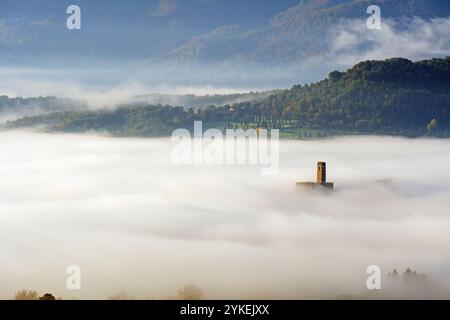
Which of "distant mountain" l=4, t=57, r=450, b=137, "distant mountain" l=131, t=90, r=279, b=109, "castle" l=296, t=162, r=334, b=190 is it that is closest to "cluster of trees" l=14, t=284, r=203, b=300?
"castle" l=296, t=162, r=334, b=190

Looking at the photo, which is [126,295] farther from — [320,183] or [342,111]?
[342,111]

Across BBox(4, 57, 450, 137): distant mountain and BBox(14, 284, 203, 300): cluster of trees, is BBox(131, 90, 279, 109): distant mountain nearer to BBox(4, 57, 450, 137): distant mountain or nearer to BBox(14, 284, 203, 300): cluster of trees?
BBox(4, 57, 450, 137): distant mountain

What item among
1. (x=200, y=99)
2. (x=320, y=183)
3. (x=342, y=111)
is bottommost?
(x=320, y=183)

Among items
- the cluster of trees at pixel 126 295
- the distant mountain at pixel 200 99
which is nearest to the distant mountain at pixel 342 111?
the distant mountain at pixel 200 99

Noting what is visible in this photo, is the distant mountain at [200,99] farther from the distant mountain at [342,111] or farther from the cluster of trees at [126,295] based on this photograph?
the cluster of trees at [126,295]

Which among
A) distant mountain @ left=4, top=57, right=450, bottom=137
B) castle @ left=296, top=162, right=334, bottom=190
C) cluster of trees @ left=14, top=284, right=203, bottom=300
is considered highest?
distant mountain @ left=4, top=57, right=450, bottom=137

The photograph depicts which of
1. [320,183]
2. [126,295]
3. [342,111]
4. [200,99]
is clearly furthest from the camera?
[200,99]

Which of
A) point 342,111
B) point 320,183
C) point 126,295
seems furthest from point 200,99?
point 126,295
